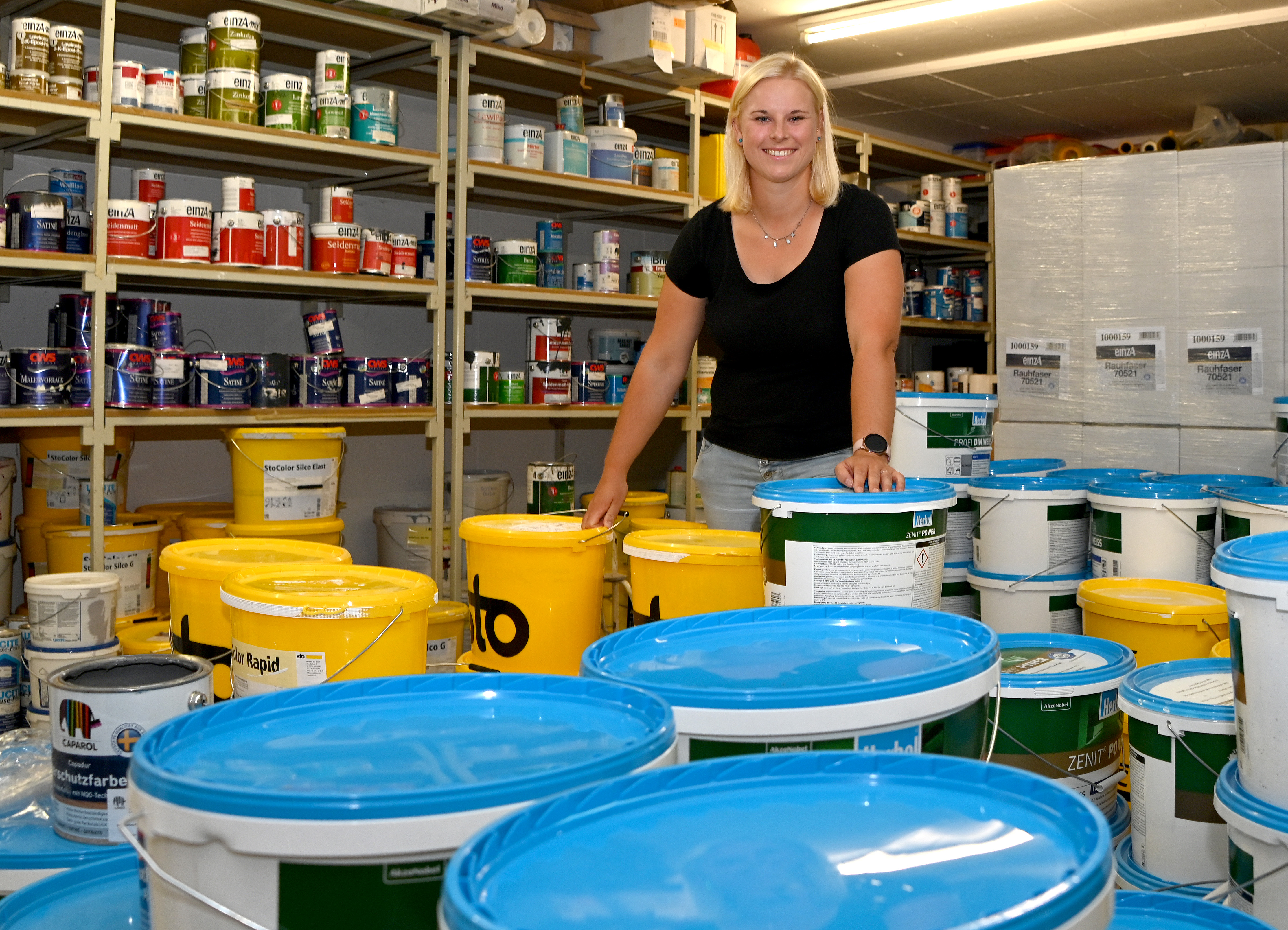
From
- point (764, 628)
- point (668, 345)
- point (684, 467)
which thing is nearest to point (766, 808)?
point (764, 628)

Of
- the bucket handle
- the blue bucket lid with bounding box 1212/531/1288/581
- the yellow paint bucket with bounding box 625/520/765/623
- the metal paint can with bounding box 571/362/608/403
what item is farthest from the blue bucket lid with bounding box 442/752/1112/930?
the metal paint can with bounding box 571/362/608/403

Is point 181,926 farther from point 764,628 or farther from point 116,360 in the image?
point 116,360

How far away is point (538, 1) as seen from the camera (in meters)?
4.24

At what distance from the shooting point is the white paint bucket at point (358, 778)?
657 mm

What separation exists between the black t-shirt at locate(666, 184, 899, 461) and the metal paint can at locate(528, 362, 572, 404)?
2230 millimetres

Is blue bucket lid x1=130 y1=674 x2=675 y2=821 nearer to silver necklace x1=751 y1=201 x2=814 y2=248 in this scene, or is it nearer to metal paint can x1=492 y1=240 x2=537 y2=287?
silver necklace x1=751 y1=201 x2=814 y2=248

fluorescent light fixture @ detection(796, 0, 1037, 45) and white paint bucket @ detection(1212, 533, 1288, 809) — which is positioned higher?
fluorescent light fixture @ detection(796, 0, 1037, 45)

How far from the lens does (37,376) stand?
3.13 metres

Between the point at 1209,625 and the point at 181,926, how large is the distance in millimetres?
1901

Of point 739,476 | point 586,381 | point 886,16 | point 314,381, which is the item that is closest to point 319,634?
point 739,476

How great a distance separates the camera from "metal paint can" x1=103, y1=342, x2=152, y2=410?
3281 millimetres

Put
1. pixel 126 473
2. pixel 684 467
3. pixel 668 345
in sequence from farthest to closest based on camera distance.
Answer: pixel 684 467 < pixel 126 473 < pixel 668 345

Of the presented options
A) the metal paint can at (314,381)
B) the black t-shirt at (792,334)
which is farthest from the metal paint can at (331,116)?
the black t-shirt at (792,334)

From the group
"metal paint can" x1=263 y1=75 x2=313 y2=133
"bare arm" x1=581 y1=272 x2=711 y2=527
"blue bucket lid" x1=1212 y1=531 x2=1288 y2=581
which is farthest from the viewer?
"metal paint can" x1=263 y1=75 x2=313 y2=133
